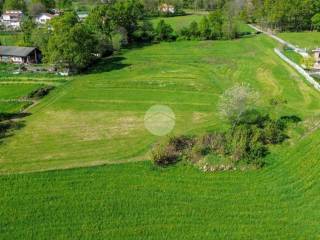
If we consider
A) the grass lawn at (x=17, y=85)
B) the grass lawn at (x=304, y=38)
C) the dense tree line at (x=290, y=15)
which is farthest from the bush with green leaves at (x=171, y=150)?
the dense tree line at (x=290, y=15)

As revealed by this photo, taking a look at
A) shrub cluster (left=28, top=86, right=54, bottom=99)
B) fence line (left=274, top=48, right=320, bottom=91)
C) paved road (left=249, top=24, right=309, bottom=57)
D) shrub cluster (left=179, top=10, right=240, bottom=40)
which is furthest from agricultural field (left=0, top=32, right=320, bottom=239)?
shrub cluster (left=179, top=10, right=240, bottom=40)

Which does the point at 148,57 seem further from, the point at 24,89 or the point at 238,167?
the point at 238,167

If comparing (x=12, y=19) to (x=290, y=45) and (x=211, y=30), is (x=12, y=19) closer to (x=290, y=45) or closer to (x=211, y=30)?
(x=211, y=30)

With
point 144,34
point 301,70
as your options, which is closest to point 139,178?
point 301,70

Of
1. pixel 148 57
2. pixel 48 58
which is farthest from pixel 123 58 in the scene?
pixel 48 58

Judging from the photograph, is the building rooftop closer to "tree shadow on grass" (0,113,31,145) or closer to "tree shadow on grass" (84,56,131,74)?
"tree shadow on grass" (84,56,131,74)

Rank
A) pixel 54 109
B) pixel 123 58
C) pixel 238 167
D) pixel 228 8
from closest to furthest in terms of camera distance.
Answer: pixel 238 167
pixel 54 109
pixel 123 58
pixel 228 8
